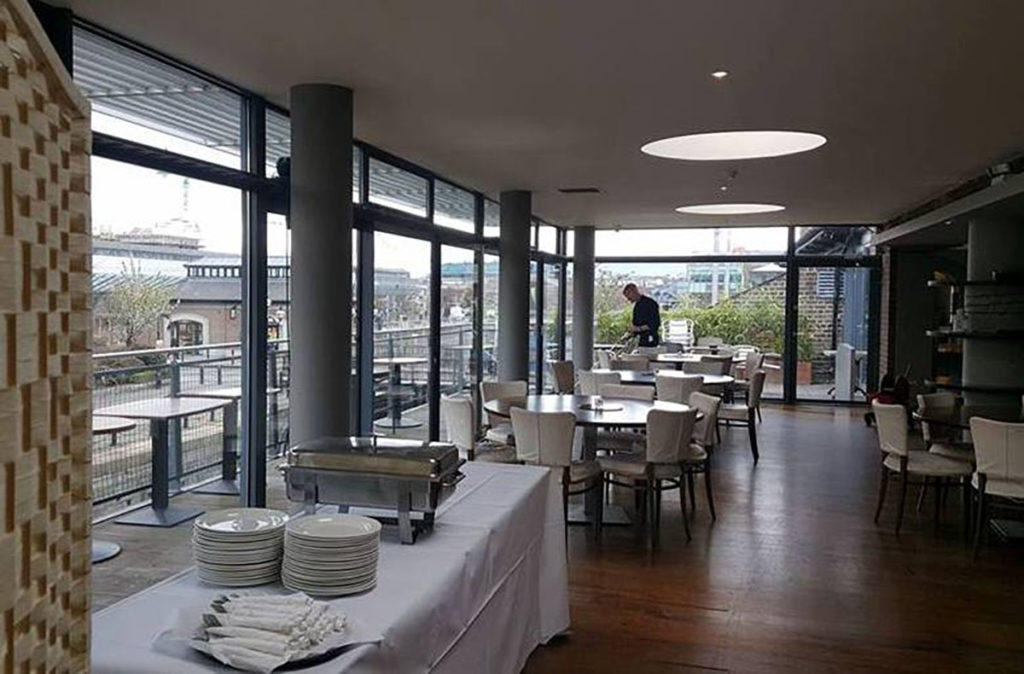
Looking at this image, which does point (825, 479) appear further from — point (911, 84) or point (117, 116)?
point (117, 116)

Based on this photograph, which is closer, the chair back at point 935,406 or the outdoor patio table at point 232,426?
the outdoor patio table at point 232,426

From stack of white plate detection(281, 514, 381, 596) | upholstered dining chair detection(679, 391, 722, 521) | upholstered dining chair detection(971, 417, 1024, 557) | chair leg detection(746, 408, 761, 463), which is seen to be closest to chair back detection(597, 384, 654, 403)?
upholstered dining chair detection(679, 391, 722, 521)

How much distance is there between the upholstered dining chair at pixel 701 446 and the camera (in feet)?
18.9

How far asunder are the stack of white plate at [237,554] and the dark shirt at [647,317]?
10.3 meters

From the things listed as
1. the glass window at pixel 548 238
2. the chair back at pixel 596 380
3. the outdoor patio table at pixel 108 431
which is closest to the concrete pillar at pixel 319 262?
the outdoor patio table at pixel 108 431

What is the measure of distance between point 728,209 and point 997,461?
5662 millimetres

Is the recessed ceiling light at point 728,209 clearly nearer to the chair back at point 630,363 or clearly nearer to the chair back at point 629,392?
the chair back at point 630,363

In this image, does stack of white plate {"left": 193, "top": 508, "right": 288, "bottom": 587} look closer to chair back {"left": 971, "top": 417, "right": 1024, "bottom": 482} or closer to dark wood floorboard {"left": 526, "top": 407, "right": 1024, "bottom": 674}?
dark wood floorboard {"left": 526, "top": 407, "right": 1024, "bottom": 674}

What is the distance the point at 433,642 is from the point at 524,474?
1.39 metres

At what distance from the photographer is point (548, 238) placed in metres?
12.5

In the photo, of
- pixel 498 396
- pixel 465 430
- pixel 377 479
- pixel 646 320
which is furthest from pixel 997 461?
pixel 646 320

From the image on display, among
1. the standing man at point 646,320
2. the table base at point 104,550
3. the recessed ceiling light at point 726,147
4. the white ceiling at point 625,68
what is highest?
the recessed ceiling light at point 726,147

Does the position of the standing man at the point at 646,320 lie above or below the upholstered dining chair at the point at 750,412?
above

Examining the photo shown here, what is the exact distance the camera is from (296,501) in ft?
8.32
